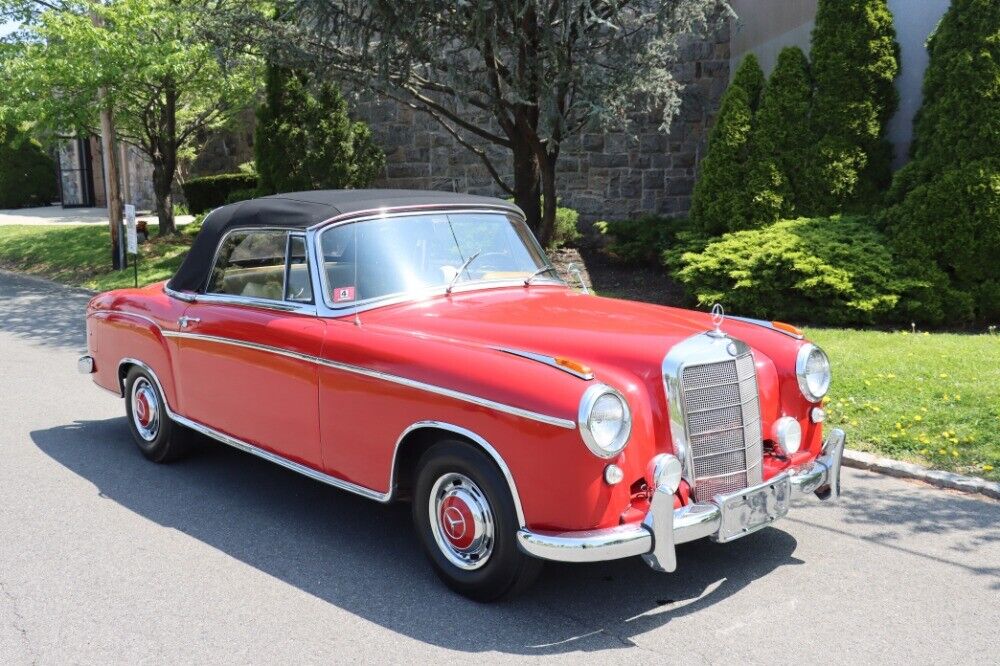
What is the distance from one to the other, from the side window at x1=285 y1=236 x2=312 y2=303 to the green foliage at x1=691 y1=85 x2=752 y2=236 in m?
7.44

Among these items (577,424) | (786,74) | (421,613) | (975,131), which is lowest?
(421,613)

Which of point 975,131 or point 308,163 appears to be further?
point 308,163

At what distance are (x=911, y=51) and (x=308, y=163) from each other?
955cm

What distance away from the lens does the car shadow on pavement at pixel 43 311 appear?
36.0 feet

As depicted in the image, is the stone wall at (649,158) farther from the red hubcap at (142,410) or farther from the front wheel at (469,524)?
the front wheel at (469,524)

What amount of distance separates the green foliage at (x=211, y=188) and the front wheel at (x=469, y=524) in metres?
18.4

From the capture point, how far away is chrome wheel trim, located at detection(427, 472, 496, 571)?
156 inches

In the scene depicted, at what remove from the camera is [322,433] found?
463cm

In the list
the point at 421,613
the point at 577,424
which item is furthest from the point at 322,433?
the point at 577,424

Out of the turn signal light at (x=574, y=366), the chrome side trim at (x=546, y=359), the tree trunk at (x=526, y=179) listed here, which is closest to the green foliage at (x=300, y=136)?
the tree trunk at (x=526, y=179)

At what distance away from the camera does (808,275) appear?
970cm

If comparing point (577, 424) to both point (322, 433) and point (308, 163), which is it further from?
point (308, 163)

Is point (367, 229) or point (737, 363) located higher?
point (367, 229)

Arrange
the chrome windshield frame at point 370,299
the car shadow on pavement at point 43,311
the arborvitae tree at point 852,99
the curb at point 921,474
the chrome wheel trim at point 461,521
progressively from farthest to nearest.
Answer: the car shadow on pavement at point 43,311 → the arborvitae tree at point 852,99 → the curb at point 921,474 → the chrome windshield frame at point 370,299 → the chrome wheel trim at point 461,521
